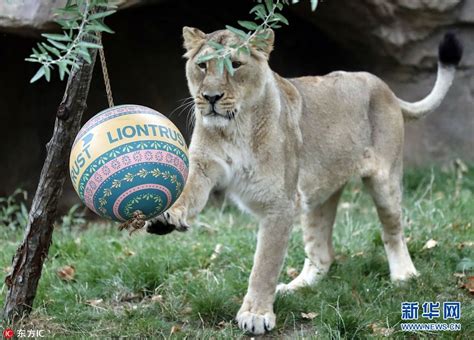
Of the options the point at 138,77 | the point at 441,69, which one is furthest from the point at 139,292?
the point at 138,77

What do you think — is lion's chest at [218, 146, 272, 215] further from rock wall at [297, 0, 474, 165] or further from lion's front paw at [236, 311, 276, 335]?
rock wall at [297, 0, 474, 165]

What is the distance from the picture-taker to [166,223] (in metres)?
3.82

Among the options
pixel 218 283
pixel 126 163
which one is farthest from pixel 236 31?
pixel 218 283

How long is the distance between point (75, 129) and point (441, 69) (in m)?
2.83

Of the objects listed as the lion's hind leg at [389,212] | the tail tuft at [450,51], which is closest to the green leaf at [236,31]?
the lion's hind leg at [389,212]

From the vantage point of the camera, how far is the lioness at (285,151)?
420 centimetres

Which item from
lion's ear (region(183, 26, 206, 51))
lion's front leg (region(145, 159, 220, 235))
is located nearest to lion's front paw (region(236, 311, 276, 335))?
lion's front leg (region(145, 159, 220, 235))

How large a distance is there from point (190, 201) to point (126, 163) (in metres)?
0.89

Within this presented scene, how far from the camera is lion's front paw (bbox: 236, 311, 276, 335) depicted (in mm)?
4141

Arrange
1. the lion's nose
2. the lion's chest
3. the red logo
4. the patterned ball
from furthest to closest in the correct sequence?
1. the lion's chest
2. the lion's nose
3. the red logo
4. the patterned ball

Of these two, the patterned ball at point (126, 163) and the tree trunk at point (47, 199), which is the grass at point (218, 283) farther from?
the patterned ball at point (126, 163)

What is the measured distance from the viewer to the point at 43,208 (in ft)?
13.2

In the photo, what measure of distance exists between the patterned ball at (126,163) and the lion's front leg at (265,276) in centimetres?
103

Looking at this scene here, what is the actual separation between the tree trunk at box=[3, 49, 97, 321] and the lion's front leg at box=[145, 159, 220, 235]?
55 centimetres
